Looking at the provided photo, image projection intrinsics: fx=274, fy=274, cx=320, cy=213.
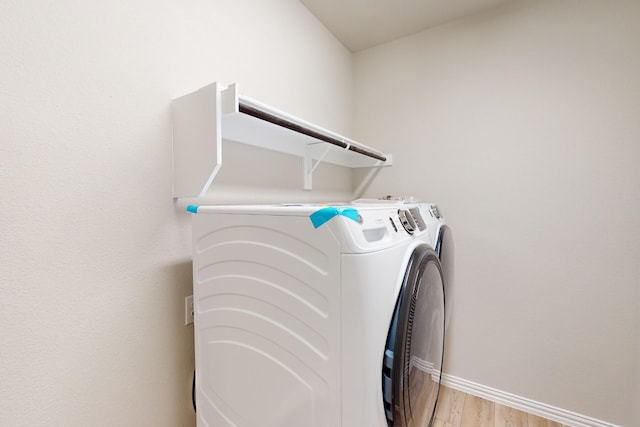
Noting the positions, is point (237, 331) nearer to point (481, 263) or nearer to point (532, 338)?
point (481, 263)

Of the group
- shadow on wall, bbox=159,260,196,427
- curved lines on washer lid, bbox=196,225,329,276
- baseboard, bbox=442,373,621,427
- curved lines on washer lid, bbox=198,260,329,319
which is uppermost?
curved lines on washer lid, bbox=196,225,329,276

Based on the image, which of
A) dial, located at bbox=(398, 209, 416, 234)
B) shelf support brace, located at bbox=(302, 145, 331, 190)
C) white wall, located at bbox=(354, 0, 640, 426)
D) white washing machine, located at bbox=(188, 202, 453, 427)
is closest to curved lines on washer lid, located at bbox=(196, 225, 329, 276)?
white washing machine, located at bbox=(188, 202, 453, 427)

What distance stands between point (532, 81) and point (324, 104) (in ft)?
4.50

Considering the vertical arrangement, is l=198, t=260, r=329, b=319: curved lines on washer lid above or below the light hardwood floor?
above

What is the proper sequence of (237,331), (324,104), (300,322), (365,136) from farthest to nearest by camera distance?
1. (365,136)
2. (324,104)
3. (237,331)
4. (300,322)

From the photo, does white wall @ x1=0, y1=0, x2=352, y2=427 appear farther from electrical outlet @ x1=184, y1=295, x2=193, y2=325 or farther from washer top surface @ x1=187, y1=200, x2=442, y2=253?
washer top surface @ x1=187, y1=200, x2=442, y2=253

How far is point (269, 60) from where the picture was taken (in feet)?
5.15

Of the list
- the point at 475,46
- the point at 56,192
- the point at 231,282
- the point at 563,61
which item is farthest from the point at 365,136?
Result: the point at 56,192

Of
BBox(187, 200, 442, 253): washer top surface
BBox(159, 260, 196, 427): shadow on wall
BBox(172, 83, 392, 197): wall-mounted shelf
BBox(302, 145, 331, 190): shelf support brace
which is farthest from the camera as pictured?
BBox(302, 145, 331, 190): shelf support brace

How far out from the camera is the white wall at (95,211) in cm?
74

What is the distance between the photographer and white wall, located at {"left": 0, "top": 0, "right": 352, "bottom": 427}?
742 mm

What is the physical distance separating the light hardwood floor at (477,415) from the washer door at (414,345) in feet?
2.28

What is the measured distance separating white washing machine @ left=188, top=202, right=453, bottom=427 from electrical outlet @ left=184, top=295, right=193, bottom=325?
0.12 meters

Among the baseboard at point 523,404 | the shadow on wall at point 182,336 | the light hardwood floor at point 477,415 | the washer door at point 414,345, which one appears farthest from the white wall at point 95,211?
the baseboard at point 523,404
